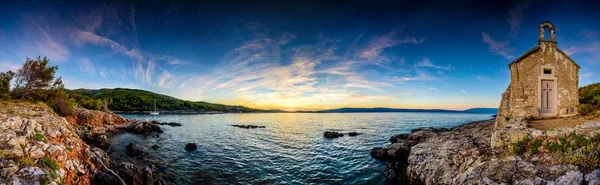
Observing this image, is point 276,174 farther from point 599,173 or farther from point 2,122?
point 599,173

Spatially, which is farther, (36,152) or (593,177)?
(36,152)

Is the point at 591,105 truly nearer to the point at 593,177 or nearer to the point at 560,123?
the point at 560,123

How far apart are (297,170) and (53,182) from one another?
13.4 m

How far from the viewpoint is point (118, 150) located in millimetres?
22359

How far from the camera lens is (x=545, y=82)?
1479 centimetres

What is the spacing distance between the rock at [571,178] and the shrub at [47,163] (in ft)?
62.8

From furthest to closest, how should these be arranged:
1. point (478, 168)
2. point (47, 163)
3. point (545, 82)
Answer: point (545, 82) → point (478, 168) → point (47, 163)

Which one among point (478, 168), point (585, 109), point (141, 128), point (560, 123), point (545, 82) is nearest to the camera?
point (478, 168)

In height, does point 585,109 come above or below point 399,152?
above

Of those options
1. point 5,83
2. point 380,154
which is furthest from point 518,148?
point 5,83

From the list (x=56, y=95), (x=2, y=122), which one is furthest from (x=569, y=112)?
(x=56, y=95)

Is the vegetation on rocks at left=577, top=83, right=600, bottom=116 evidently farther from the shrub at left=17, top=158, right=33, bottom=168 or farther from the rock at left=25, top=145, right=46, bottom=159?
the rock at left=25, top=145, right=46, bottom=159

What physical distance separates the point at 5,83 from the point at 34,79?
93.2 inches

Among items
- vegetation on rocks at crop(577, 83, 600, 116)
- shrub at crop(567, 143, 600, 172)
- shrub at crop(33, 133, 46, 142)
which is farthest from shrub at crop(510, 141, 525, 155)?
shrub at crop(33, 133, 46, 142)
